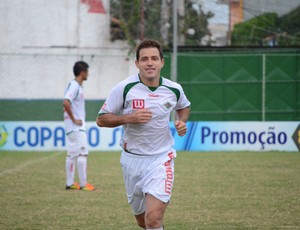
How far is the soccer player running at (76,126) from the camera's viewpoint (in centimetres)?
1238

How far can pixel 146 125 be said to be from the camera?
265 inches

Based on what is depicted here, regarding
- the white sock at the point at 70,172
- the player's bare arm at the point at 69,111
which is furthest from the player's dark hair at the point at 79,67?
the white sock at the point at 70,172

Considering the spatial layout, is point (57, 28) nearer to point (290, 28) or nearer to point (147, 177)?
point (290, 28)

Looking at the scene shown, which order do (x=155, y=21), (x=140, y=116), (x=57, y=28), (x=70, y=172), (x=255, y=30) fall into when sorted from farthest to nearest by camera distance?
1. (x=57, y=28)
2. (x=155, y=21)
3. (x=255, y=30)
4. (x=70, y=172)
5. (x=140, y=116)

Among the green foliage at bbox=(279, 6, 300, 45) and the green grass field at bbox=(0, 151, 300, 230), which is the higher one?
the green foliage at bbox=(279, 6, 300, 45)

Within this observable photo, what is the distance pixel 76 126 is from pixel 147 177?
6075 mm

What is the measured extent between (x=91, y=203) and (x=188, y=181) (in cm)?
305

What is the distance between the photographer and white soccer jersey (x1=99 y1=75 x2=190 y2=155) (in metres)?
6.73

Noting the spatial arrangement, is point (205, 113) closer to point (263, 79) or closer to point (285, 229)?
point (263, 79)

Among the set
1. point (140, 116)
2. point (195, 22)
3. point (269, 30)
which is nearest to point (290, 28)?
point (269, 30)

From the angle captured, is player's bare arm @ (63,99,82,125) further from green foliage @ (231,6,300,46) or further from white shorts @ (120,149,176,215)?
green foliage @ (231,6,300,46)

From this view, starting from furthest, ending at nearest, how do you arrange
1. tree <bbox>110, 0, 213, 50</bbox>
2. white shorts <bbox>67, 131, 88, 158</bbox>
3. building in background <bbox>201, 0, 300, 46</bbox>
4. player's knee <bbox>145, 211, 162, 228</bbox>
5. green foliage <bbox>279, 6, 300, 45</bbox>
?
tree <bbox>110, 0, 213, 50</bbox> < green foliage <bbox>279, 6, 300, 45</bbox> < building in background <bbox>201, 0, 300, 46</bbox> < white shorts <bbox>67, 131, 88, 158</bbox> < player's knee <bbox>145, 211, 162, 228</bbox>

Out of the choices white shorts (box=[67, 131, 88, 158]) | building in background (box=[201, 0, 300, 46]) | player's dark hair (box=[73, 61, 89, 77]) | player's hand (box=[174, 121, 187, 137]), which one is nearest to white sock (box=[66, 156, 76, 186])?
white shorts (box=[67, 131, 88, 158])

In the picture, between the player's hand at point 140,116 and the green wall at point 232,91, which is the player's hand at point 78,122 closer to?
the player's hand at point 140,116
